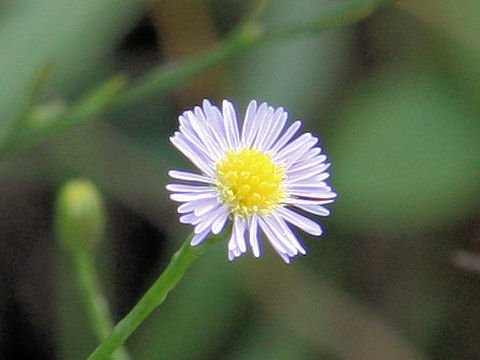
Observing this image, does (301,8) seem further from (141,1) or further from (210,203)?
(210,203)

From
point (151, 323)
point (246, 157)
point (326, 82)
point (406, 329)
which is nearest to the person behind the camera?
point (246, 157)

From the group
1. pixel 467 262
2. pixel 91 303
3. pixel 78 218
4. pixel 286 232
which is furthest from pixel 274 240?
pixel 467 262

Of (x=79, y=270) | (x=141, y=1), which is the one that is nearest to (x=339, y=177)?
(x=141, y=1)

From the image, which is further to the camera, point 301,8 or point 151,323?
point 301,8

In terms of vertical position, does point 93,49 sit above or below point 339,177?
below

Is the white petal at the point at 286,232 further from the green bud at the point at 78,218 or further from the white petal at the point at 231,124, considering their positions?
the green bud at the point at 78,218

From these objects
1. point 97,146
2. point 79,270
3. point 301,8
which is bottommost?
point 79,270

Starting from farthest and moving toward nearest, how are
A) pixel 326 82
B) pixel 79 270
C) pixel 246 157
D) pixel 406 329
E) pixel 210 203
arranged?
pixel 326 82 < pixel 406 329 < pixel 79 270 < pixel 246 157 < pixel 210 203

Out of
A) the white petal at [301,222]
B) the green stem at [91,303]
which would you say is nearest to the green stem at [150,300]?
the white petal at [301,222]
